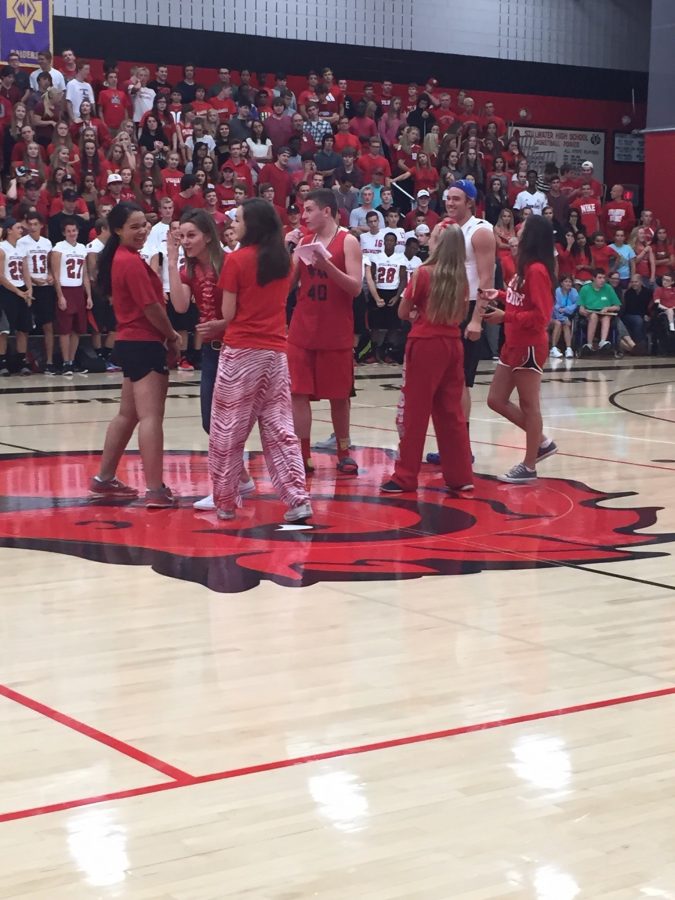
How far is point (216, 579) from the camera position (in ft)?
19.2

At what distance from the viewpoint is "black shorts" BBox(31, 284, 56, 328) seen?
15.5m

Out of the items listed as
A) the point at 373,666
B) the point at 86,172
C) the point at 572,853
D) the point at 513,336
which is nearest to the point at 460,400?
the point at 513,336

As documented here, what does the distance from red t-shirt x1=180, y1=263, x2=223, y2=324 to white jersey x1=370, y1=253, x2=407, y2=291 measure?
10582mm

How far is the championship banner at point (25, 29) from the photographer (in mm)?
18625

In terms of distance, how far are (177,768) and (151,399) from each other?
3884 mm

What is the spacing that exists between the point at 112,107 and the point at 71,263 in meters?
3.92

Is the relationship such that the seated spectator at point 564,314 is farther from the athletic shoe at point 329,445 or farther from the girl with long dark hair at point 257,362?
the girl with long dark hair at point 257,362

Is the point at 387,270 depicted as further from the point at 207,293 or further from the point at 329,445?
the point at 207,293

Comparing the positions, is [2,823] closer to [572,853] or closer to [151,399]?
[572,853]

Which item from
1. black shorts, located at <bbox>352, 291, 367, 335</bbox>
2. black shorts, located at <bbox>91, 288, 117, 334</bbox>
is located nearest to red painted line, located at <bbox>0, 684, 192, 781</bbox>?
black shorts, located at <bbox>91, 288, 117, 334</bbox>

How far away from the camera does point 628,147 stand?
27.9 meters

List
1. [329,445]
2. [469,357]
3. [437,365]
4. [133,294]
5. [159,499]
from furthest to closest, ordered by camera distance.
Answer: [329,445] < [469,357] < [437,365] < [159,499] < [133,294]

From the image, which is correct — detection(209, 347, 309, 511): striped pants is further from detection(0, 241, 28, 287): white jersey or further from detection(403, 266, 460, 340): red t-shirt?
detection(0, 241, 28, 287): white jersey

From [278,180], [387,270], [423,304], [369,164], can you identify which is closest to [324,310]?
[423,304]
